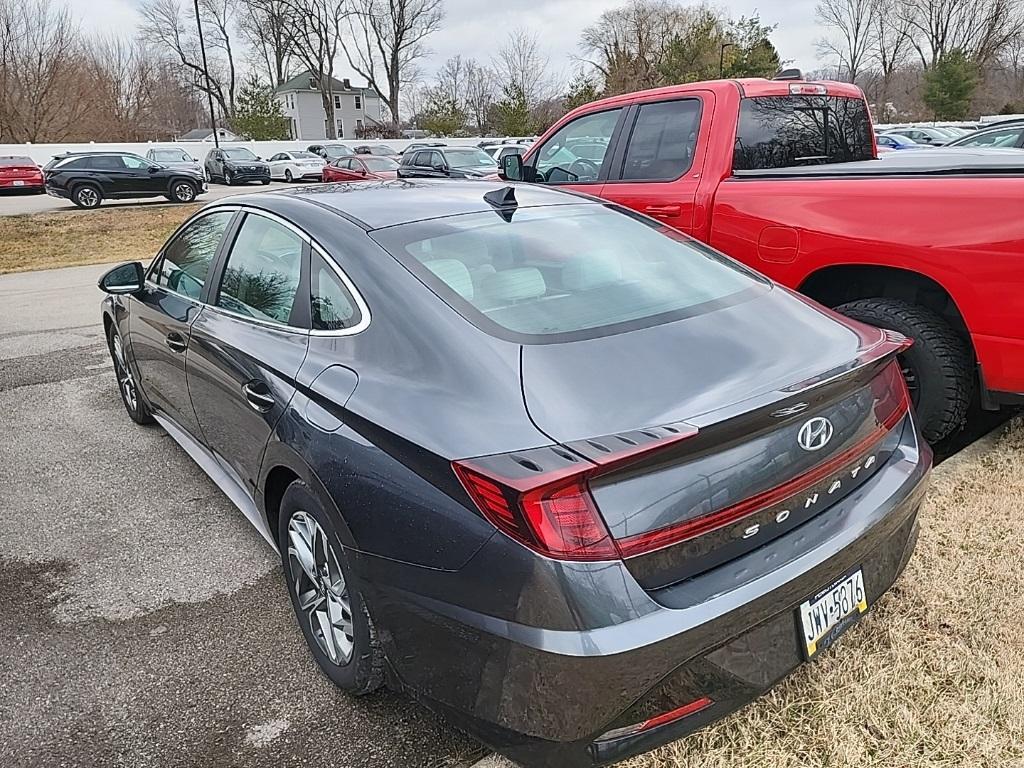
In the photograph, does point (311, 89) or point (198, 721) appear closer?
point (198, 721)

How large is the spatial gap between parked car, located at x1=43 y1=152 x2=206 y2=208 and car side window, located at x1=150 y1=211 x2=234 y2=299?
66.0 ft

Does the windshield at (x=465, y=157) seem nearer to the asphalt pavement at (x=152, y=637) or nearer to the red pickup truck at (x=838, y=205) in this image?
the red pickup truck at (x=838, y=205)

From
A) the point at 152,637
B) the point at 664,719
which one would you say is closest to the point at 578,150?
the point at 152,637

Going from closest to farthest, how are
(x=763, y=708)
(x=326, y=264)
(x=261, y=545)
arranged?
(x=763, y=708)
(x=326, y=264)
(x=261, y=545)

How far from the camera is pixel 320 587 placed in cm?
249

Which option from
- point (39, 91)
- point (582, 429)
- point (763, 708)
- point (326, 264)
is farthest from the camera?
point (39, 91)

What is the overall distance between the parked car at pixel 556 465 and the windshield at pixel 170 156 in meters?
30.4

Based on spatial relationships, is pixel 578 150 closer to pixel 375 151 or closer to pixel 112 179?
pixel 112 179

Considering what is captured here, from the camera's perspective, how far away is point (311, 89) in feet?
229

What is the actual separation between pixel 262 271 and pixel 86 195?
2164cm

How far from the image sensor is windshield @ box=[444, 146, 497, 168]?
16750 mm

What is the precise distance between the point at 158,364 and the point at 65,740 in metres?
2.01

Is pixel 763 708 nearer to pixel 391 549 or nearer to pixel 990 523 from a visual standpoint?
pixel 391 549


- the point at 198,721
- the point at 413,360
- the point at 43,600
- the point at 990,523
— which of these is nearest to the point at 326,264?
the point at 413,360
